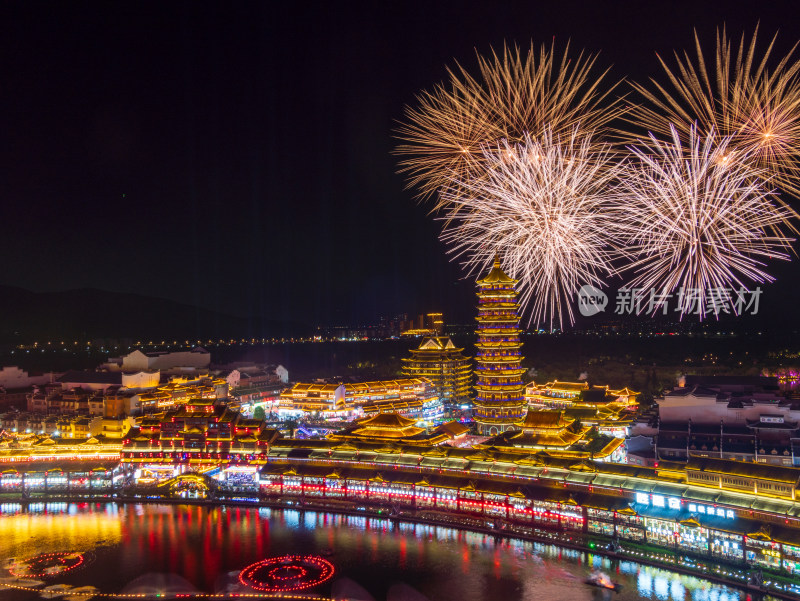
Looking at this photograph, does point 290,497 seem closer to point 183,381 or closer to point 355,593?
point 355,593

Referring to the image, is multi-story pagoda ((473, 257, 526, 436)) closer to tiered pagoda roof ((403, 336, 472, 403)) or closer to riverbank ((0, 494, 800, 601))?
tiered pagoda roof ((403, 336, 472, 403))

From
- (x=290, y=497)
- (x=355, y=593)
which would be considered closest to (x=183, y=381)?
(x=290, y=497)

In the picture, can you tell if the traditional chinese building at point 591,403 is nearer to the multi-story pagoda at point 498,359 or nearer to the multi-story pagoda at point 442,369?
the multi-story pagoda at point 498,359

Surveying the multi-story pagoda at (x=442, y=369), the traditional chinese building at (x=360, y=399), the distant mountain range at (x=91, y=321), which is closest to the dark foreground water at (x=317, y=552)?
the traditional chinese building at (x=360, y=399)

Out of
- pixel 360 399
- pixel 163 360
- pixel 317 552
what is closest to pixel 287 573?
pixel 317 552

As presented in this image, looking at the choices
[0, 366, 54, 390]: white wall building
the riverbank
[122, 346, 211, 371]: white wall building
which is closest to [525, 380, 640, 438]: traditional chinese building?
the riverbank

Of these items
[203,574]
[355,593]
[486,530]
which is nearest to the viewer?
[355,593]
